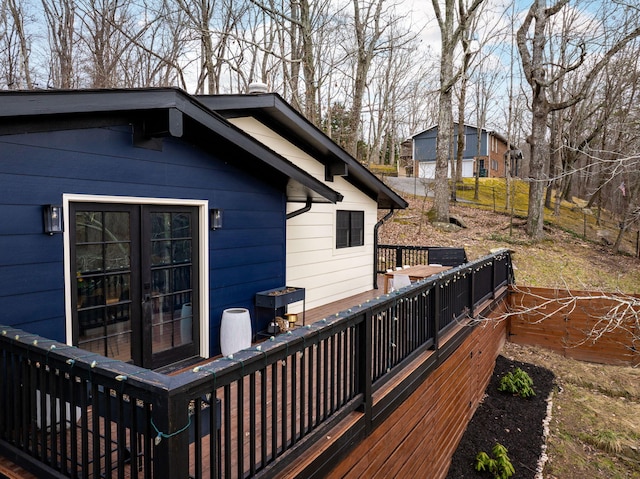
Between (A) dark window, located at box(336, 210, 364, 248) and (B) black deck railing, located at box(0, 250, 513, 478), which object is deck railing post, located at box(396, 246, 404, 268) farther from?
(B) black deck railing, located at box(0, 250, 513, 478)

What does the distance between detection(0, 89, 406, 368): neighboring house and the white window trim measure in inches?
0.4

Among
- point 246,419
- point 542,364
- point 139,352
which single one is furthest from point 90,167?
point 542,364

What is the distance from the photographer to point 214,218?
4.64 m

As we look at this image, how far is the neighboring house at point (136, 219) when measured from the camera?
309cm

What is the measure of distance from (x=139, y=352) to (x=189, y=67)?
45.5 feet

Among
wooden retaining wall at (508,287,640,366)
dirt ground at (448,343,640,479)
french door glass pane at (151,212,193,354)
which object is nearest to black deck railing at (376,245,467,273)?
wooden retaining wall at (508,287,640,366)

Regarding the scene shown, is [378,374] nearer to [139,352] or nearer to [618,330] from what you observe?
[139,352]

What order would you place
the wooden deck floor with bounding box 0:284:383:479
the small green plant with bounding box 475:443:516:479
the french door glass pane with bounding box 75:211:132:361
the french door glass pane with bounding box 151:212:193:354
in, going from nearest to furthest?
1. the wooden deck floor with bounding box 0:284:383:479
2. the french door glass pane with bounding box 75:211:132:361
3. the french door glass pane with bounding box 151:212:193:354
4. the small green plant with bounding box 475:443:516:479

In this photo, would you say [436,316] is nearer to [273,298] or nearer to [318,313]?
[273,298]

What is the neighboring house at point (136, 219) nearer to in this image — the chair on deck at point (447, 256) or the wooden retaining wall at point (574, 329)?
the chair on deck at point (447, 256)

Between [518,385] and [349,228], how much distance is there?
406 cm

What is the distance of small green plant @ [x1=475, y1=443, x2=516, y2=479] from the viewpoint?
16.4 feet

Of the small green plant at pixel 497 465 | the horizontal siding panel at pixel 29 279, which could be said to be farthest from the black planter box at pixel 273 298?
the small green plant at pixel 497 465

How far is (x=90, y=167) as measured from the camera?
11.4 ft
